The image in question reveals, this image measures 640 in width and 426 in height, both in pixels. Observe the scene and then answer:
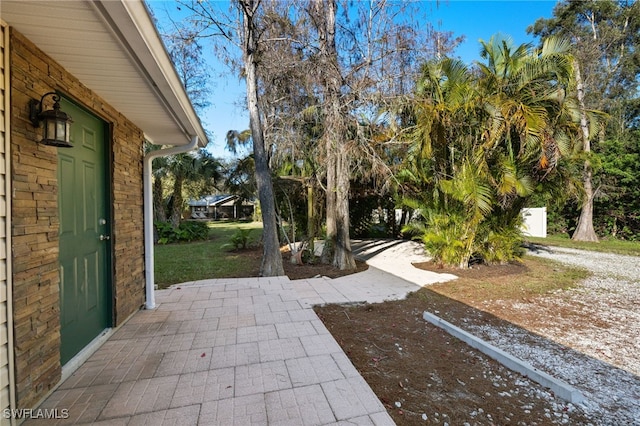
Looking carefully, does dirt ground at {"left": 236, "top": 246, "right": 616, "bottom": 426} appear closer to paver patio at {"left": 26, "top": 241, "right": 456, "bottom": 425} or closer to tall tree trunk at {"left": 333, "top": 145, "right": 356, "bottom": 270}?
paver patio at {"left": 26, "top": 241, "right": 456, "bottom": 425}

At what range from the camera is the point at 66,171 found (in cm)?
239

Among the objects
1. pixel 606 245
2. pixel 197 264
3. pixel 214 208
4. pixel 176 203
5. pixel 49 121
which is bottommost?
pixel 197 264

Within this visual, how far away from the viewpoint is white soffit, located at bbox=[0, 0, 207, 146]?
60.6 inches

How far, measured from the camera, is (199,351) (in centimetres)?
268

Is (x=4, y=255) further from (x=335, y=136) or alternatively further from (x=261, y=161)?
(x=335, y=136)

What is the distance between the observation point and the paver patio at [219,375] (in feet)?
6.03

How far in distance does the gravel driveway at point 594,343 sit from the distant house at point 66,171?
3.86 m

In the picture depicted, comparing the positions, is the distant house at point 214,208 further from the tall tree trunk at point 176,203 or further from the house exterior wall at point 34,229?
the house exterior wall at point 34,229

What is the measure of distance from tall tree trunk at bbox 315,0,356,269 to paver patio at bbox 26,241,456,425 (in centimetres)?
355

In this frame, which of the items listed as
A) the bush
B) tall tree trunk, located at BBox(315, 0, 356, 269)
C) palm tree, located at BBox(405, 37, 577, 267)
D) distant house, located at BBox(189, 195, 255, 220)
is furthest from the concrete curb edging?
distant house, located at BBox(189, 195, 255, 220)

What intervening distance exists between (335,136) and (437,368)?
4.90m

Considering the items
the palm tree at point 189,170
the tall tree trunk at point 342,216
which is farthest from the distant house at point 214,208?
the tall tree trunk at point 342,216

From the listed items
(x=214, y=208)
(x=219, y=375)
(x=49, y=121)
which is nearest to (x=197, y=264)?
(x=219, y=375)

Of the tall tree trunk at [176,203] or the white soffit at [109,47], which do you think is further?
the tall tree trunk at [176,203]
